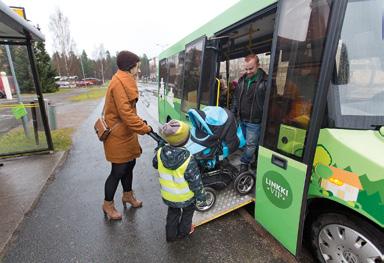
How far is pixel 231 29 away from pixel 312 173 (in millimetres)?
2203

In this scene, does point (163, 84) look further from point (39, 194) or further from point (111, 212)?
point (111, 212)

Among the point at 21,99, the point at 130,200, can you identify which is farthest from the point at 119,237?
the point at 21,99

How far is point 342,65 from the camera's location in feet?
6.46

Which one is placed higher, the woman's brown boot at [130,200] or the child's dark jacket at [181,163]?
the child's dark jacket at [181,163]

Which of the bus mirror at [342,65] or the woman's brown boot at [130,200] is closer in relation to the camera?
the bus mirror at [342,65]

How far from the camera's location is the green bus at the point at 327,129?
1.84 meters

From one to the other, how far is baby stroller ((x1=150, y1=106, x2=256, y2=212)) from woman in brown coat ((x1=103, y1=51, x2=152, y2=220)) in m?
0.31

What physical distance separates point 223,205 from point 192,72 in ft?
8.23

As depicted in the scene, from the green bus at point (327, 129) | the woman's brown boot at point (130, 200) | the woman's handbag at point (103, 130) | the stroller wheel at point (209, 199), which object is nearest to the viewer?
the green bus at point (327, 129)

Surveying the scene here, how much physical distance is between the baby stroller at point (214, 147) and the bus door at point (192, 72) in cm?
113

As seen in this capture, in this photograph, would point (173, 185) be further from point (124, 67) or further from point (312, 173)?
point (124, 67)

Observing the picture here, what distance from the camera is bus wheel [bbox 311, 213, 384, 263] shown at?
1.87 m

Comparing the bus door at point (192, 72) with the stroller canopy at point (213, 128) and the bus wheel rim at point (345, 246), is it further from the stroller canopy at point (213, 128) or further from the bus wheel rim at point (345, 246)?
the bus wheel rim at point (345, 246)

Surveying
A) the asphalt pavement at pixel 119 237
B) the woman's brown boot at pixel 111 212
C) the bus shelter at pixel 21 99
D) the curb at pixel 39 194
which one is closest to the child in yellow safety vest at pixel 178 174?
the asphalt pavement at pixel 119 237
